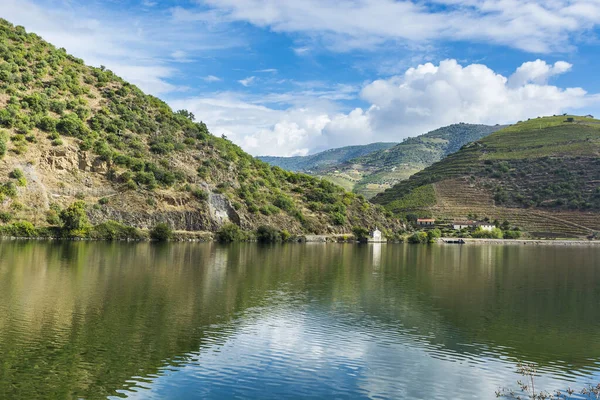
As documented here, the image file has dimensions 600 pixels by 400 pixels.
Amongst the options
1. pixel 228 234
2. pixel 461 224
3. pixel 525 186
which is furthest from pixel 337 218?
pixel 525 186

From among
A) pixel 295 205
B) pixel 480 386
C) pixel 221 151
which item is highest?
pixel 221 151

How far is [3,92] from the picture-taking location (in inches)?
3597

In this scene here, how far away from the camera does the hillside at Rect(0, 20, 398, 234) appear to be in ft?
273

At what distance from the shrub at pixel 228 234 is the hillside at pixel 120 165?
237 centimetres

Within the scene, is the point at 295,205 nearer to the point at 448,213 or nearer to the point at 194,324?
the point at 448,213

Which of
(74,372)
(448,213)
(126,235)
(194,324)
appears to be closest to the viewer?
(74,372)

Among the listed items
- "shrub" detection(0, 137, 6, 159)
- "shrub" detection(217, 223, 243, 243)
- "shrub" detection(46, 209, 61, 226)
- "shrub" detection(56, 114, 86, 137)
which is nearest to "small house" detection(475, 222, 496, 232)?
"shrub" detection(217, 223, 243, 243)

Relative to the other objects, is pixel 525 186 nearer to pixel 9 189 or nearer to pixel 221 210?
pixel 221 210

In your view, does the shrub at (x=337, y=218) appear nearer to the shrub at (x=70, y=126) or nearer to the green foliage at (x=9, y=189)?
the shrub at (x=70, y=126)

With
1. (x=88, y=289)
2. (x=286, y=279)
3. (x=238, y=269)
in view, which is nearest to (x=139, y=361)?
(x=88, y=289)

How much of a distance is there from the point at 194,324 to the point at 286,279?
18.4 metres

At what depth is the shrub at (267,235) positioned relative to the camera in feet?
328

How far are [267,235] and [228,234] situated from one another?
8516mm

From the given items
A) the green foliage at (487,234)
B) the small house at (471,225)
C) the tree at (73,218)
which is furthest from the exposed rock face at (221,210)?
the small house at (471,225)
